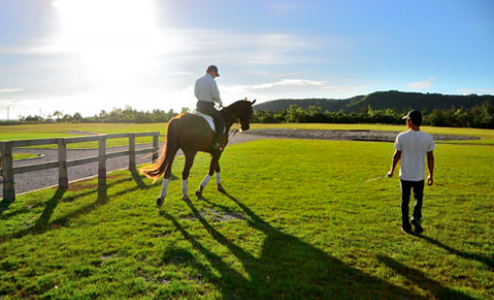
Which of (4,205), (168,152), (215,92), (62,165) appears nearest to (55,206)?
(4,205)

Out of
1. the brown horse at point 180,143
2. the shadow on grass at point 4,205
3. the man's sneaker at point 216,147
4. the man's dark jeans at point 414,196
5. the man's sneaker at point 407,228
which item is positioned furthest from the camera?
the man's sneaker at point 216,147

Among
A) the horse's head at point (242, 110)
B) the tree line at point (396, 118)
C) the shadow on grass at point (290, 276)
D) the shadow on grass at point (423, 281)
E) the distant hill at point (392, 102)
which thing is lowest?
the shadow on grass at point (423, 281)

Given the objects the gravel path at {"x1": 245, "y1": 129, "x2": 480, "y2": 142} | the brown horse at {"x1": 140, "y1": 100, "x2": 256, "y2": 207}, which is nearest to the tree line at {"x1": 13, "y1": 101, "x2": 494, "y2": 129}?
the gravel path at {"x1": 245, "y1": 129, "x2": 480, "y2": 142}

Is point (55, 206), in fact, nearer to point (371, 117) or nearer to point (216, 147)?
point (216, 147)

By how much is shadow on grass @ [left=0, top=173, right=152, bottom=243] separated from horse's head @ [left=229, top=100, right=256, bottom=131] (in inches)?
140

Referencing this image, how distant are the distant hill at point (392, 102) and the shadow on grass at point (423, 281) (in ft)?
474

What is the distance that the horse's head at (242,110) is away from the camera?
9.36 metres

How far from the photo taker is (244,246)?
17.0 ft

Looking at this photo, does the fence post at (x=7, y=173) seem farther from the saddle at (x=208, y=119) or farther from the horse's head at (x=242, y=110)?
the horse's head at (x=242, y=110)

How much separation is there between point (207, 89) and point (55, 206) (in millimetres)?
4634

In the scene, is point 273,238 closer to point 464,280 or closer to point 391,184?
point 464,280

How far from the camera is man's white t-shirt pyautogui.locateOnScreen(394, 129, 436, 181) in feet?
18.5

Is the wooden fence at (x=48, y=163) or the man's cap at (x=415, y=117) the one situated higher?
the man's cap at (x=415, y=117)

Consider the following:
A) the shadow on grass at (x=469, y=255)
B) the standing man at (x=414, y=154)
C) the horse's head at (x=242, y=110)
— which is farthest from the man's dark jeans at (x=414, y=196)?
the horse's head at (x=242, y=110)
